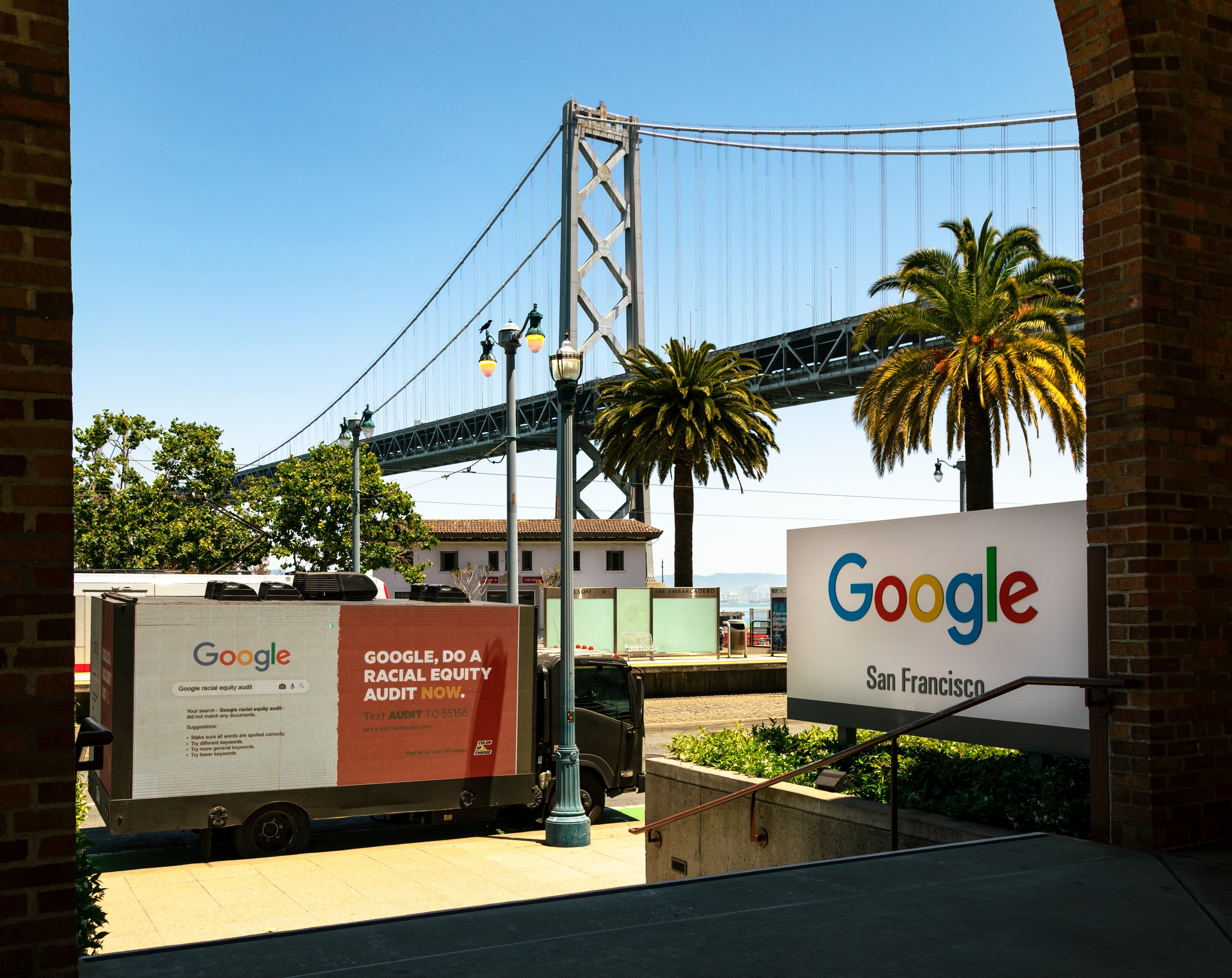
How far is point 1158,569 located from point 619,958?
12.1 ft

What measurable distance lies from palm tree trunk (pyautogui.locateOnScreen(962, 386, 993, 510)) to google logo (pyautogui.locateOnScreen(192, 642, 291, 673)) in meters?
15.7

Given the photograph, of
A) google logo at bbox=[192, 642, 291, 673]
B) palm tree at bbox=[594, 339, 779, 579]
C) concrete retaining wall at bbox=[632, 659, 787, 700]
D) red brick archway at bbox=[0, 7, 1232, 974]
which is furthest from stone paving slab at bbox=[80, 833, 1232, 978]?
palm tree at bbox=[594, 339, 779, 579]

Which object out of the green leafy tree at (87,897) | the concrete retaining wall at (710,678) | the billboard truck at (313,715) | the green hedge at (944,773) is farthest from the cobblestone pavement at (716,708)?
the green leafy tree at (87,897)

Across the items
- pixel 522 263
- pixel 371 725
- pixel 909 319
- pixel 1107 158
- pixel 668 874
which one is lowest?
pixel 668 874

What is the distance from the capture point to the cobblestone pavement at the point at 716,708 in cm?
2661

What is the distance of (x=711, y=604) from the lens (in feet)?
120

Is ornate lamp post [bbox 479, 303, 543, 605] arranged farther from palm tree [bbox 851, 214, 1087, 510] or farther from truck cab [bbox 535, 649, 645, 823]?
palm tree [bbox 851, 214, 1087, 510]

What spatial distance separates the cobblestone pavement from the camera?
26.6 m

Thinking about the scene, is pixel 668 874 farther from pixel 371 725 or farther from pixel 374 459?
pixel 374 459


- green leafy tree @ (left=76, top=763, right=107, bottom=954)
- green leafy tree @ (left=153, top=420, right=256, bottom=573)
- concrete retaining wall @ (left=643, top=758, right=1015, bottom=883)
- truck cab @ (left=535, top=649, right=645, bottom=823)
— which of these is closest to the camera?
green leafy tree @ (left=76, top=763, right=107, bottom=954)

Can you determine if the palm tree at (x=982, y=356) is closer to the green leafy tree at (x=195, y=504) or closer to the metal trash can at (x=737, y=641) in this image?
the metal trash can at (x=737, y=641)

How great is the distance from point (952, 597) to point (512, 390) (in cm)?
1054

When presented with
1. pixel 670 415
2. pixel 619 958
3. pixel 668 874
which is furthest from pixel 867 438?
pixel 619 958

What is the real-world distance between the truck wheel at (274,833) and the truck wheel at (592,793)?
3.91 meters
